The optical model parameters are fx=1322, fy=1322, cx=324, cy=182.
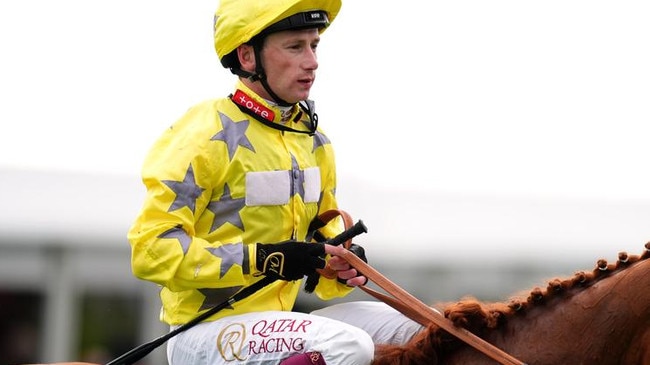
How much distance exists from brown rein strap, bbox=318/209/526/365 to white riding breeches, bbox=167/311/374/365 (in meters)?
0.22

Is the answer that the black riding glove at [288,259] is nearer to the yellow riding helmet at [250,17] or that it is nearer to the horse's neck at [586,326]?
the horse's neck at [586,326]

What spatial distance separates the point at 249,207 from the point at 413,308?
0.75 meters

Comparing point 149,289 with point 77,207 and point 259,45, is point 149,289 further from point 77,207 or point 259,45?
point 259,45

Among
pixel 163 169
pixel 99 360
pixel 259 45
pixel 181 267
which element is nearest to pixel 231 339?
pixel 181 267

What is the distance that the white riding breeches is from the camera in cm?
468

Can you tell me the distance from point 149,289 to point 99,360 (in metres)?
0.98

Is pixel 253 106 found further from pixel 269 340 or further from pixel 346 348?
pixel 346 348

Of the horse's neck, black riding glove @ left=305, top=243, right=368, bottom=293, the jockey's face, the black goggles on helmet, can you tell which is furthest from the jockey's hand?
the black goggles on helmet

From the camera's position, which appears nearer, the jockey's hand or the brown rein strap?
the brown rein strap

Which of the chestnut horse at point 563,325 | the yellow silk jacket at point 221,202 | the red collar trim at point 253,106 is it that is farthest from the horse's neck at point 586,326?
the red collar trim at point 253,106

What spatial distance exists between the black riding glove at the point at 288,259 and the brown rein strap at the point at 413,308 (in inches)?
6.4

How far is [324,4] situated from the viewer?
5227 millimetres

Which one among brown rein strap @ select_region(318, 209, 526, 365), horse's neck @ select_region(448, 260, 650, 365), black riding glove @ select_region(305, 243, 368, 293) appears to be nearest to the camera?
horse's neck @ select_region(448, 260, 650, 365)

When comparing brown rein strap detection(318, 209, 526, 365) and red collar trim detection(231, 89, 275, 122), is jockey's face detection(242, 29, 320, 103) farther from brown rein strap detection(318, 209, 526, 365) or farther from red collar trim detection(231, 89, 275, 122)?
brown rein strap detection(318, 209, 526, 365)
